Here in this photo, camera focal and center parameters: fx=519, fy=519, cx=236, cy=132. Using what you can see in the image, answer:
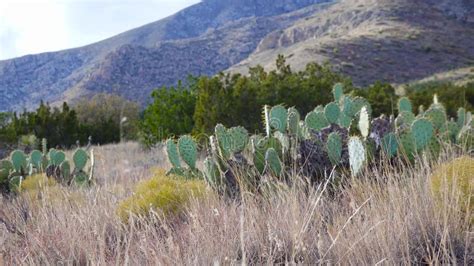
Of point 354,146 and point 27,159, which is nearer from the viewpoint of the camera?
point 354,146

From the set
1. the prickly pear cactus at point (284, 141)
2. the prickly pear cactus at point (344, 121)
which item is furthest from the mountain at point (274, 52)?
the prickly pear cactus at point (284, 141)

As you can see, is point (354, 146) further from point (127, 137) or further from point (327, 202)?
point (127, 137)

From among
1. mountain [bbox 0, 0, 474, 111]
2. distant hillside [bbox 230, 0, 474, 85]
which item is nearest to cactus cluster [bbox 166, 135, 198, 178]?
mountain [bbox 0, 0, 474, 111]

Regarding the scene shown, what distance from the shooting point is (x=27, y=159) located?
6.85 m

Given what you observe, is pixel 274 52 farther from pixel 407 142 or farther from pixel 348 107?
pixel 407 142

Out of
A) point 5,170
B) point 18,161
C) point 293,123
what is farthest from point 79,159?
point 293,123

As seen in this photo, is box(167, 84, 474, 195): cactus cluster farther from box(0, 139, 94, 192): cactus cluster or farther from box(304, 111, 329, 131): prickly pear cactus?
box(0, 139, 94, 192): cactus cluster

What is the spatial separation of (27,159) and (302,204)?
5.02 metres

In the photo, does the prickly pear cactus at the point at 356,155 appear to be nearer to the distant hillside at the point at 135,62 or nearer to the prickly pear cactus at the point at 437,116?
the prickly pear cactus at the point at 437,116

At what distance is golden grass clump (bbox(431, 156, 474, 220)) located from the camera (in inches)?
Result: 98.2

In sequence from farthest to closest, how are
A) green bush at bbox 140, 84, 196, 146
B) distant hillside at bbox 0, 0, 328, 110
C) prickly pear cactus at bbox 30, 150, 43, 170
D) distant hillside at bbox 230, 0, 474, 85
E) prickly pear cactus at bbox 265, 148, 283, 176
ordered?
distant hillside at bbox 0, 0, 328, 110
distant hillside at bbox 230, 0, 474, 85
green bush at bbox 140, 84, 196, 146
prickly pear cactus at bbox 30, 150, 43, 170
prickly pear cactus at bbox 265, 148, 283, 176

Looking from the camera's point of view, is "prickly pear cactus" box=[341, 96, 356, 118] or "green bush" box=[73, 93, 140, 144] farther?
"green bush" box=[73, 93, 140, 144]

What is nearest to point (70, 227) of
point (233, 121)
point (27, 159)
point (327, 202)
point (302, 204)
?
point (302, 204)

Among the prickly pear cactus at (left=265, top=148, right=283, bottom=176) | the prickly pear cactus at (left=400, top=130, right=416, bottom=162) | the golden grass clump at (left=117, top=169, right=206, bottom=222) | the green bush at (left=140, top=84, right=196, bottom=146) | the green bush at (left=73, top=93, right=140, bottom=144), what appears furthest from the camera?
the green bush at (left=73, top=93, right=140, bottom=144)
